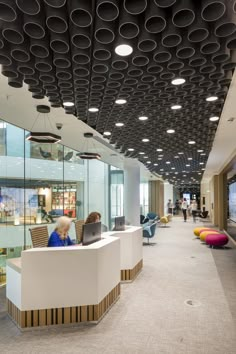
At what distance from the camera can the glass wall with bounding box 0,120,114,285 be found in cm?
765

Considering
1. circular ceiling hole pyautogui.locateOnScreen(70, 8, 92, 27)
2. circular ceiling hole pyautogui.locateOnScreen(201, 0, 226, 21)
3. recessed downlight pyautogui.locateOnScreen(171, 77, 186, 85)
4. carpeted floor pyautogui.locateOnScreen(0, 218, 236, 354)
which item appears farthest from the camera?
recessed downlight pyautogui.locateOnScreen(171, 77, 186, 85)

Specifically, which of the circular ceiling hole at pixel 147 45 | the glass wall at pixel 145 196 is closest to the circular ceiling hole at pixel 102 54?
the circular ceiling hole at pixel 147 45

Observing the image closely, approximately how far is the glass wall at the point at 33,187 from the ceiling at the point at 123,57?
3032 millimetres

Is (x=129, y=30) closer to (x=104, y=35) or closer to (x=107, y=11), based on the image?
(x=104, y=35)

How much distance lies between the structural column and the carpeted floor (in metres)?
6.85

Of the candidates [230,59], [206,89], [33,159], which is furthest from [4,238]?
[230,59]

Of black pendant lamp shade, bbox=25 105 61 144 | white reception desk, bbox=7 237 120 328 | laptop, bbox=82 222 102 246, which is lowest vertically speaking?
white reception desk, bbox=7 237 120 328

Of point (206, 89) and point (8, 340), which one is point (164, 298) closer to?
point (8, 340)

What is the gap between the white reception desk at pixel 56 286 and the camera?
4.30 metres

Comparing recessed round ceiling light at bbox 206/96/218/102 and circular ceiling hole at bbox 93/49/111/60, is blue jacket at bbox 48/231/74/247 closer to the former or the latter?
circular ceiling hole at bbox 93/49/111/60

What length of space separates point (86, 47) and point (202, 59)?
131cm

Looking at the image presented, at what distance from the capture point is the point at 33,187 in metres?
9.18

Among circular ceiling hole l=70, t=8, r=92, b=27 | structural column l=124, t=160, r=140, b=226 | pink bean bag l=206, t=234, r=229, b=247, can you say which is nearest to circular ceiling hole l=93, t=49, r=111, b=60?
circular ceiling hole l=70, t=8, r=92, b=27

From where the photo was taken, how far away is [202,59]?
350cm
